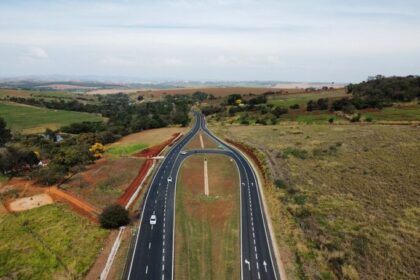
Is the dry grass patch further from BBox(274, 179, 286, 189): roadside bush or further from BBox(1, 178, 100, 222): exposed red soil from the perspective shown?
BBox(274, 179, 286, 189): roadside bush

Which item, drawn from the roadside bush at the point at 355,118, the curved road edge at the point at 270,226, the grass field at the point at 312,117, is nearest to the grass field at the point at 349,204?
the curved road edge at the point at 270,226

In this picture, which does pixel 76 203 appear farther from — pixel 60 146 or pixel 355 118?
pixel 355 118

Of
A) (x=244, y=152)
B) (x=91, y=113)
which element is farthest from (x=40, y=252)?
(x=91, y=113)

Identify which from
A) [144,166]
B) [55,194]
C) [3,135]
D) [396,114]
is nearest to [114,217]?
[55,194]

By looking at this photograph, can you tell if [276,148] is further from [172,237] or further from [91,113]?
[91,113]

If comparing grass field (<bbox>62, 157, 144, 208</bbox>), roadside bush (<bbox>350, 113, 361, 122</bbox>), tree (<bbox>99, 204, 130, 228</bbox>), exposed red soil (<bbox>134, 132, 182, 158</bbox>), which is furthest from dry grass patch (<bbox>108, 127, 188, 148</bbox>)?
roadside bush (<bbox>350, 113, 361, 122</bbox>)

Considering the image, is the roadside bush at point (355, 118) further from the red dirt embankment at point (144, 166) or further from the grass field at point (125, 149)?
the grass field at point (125, 149)

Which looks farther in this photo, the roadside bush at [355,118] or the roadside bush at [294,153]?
the roadside bush at [355,118]
